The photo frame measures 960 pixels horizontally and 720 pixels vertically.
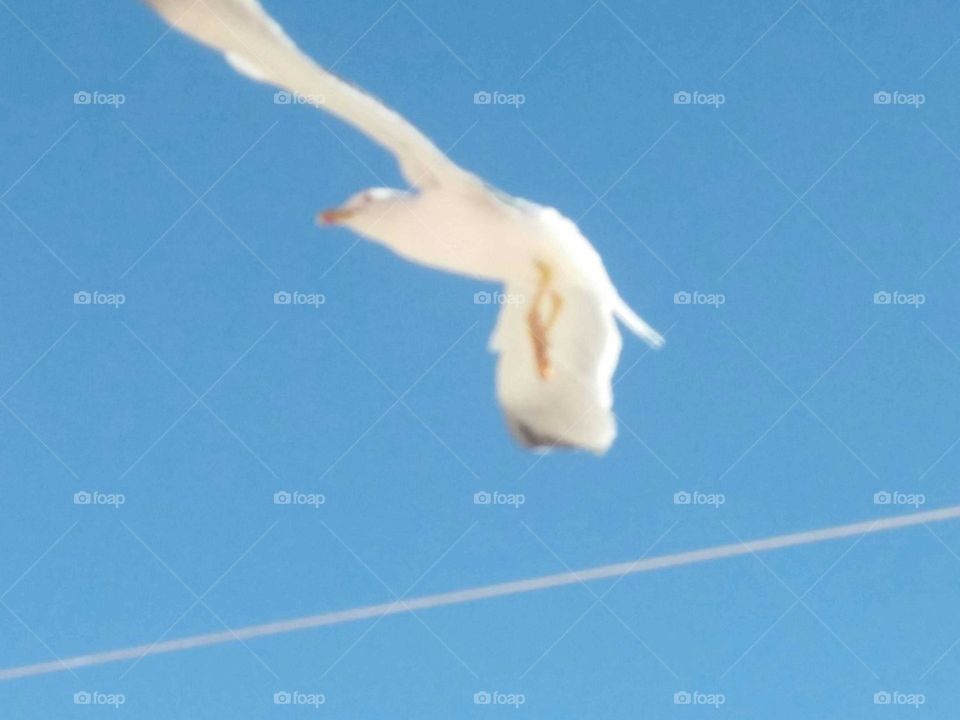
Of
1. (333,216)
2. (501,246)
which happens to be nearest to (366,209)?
(333,216)

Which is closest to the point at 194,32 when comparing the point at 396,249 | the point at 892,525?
the point at 396,249

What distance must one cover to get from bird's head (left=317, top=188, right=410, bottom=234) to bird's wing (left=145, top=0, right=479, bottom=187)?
27mm

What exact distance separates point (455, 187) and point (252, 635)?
20.0 inches

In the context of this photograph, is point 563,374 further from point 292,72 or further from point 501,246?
point 292,72

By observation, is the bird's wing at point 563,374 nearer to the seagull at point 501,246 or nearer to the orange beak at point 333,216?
the seagull at point 501,246

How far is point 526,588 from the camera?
1151 millimetres

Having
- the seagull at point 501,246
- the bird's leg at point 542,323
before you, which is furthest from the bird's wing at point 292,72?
the bird's leg at point 542,323

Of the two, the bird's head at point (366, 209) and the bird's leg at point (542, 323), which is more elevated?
the bird's head at point (366, 209)

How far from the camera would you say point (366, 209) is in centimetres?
118

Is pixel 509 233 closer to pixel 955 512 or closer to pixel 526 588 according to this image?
pixel 526 588

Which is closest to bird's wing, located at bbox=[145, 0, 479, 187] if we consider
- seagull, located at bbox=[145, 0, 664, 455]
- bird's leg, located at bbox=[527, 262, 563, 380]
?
seagull, located at bbox=[145, 0, 664, 455]

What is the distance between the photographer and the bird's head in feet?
3.87

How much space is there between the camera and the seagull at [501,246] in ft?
3.85

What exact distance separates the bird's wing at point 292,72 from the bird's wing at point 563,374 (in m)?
0.17
